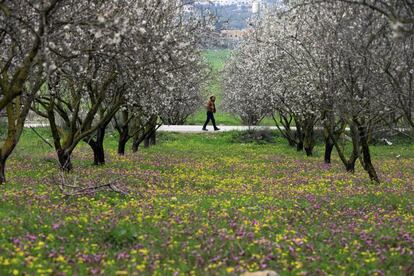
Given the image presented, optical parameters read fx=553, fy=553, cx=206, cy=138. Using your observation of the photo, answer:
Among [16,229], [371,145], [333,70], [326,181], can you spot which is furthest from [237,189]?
[371,145]

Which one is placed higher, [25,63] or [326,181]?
[25,63]

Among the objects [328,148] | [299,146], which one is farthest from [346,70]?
[299,146]

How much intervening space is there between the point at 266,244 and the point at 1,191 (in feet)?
24.0

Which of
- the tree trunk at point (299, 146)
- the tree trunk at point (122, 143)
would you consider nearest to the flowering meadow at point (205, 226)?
the tree trunk at point (122, 143)

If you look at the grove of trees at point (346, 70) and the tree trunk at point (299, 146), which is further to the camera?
the tree trunk at point (299, 146)

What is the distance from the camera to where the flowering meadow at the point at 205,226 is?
866 cm

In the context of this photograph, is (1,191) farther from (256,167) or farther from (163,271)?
(256,167)

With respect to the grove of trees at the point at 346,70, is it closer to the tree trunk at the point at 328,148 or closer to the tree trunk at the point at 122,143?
the tree trunk at the point at 328,148

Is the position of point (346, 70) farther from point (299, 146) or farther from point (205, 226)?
point (299, 146)

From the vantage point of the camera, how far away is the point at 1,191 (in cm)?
1367

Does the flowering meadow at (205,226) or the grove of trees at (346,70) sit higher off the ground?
the grove of trees at (346,70)

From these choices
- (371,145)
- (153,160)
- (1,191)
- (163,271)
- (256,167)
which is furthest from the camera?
(371,145)

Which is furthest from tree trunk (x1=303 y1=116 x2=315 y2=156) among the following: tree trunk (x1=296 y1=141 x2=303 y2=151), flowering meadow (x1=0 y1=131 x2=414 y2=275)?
flowering meadow (x1=0 y1=131 x2=414 y2=275)

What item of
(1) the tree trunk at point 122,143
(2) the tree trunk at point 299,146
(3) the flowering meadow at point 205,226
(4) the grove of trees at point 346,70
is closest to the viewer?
(3) the flowering meadow at point 205,226
